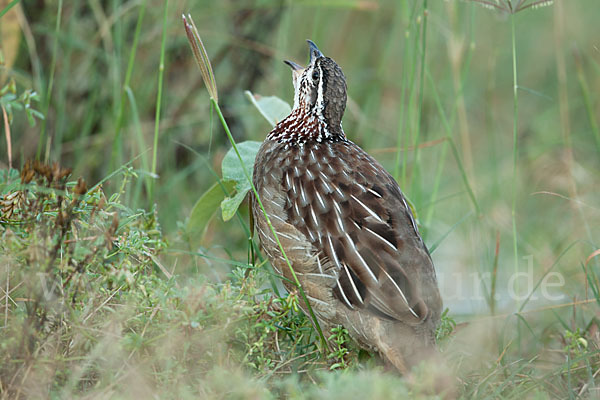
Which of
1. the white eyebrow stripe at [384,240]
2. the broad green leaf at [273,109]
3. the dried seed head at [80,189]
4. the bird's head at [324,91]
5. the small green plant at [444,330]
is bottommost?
the small green plant at [444,330]

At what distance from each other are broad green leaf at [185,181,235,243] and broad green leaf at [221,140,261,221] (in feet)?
0.31

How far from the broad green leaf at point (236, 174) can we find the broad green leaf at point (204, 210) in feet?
0.31

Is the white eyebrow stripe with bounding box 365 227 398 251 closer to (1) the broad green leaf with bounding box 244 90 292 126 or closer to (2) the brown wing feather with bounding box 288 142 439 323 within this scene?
(2) the brown wing feather with bounding box 288 142 439 323

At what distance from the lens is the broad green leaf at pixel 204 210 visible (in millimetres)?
4074

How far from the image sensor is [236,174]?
3.97 meters

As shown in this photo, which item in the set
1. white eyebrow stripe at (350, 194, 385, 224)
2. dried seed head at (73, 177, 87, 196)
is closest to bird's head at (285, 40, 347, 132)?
white eyebrow stripe at (350, 194, 385, 224)

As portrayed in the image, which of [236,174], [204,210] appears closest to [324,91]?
[236,174]

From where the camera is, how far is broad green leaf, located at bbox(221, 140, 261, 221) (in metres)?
3.78

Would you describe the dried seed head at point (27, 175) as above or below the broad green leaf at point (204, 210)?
above

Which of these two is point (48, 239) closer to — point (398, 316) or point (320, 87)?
point (398, 316)

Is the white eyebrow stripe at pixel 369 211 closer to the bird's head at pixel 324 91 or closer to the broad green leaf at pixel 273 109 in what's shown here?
the bird's head at pixel 324 91

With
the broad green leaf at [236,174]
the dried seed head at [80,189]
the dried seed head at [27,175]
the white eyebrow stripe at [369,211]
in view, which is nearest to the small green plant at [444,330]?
the white eyebrow stripe at [369,211]

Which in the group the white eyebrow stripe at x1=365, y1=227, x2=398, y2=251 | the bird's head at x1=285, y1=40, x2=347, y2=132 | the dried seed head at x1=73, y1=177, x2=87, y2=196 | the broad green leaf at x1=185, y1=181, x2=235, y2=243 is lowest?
the broad green leaf at x1=185, y1=181, x2=235, y2=243

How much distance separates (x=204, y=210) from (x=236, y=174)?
0.30 meters
